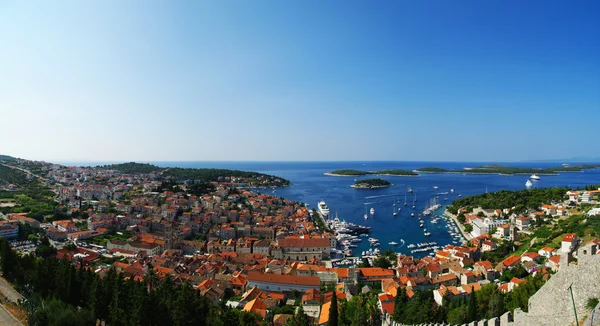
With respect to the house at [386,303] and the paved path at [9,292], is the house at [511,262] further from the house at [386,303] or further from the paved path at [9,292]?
the paved path at [9,292]

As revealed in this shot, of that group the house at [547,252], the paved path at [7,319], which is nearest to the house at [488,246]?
the house at [547,252]

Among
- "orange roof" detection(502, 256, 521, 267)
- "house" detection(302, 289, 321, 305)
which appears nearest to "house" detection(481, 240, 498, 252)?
"orange roof" detection(502, 256, 521, 267)

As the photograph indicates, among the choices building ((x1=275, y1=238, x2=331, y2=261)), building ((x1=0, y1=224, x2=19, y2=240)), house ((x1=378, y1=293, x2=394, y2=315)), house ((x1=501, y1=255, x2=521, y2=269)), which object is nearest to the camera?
house ((x1=378, y1=293, x2=394, y2=315))

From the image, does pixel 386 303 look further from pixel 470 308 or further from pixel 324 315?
pixel 470 308

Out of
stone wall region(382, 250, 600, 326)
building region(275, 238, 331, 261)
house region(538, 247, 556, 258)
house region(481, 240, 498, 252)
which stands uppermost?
stone wall region(382, 250, 600, 326)

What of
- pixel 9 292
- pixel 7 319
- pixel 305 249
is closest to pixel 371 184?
pixel 305 249

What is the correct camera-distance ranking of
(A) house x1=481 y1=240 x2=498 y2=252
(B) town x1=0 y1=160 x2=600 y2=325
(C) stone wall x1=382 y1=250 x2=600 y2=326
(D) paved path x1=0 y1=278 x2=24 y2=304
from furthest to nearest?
(A) house x1=481 y1=240 x2=498 y2=252
(B) town x1=0 y1=160 x2=600 y2=325
(D) paved path x1=0 y1=278 x2=24 y2=304
(C) stone wall x1=382 y1=250 x2=600 y2=326

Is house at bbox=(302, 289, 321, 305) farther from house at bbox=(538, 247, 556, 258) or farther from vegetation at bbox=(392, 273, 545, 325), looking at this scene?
house at bbox=(538, 247, 556, 258)
